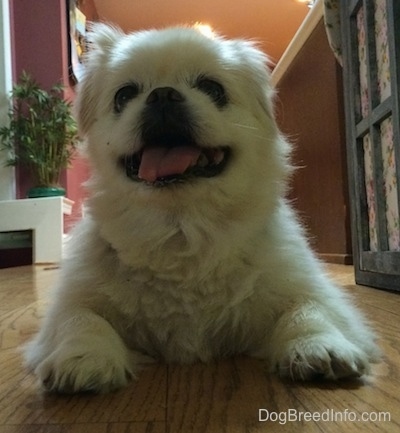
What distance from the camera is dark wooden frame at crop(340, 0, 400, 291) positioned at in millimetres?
1812

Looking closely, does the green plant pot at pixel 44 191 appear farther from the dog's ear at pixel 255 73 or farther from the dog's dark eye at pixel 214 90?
the dog's dark eye at pixel 214 90

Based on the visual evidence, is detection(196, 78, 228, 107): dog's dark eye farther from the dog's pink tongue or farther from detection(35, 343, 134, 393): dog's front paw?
detection(35, 343, 134, 393): dog's front paw

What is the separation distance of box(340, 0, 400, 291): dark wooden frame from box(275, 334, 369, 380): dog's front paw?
1.02 m

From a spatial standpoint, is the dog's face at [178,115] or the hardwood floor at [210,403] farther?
the dog's face at [178,115]

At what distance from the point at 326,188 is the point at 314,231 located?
44cm

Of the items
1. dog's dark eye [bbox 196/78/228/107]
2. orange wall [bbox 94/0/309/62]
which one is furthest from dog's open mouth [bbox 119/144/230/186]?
orange wall [bbox 94/0/309/62]

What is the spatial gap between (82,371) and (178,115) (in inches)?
21.5

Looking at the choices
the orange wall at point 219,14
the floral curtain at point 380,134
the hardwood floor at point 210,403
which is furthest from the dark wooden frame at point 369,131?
the orange wall at point 219,14

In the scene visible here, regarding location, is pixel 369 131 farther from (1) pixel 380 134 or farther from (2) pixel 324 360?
(2) pixel 324 360

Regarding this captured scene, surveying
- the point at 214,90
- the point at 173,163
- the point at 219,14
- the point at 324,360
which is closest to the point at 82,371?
the point at 324,360

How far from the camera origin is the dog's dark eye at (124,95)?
1322 mm

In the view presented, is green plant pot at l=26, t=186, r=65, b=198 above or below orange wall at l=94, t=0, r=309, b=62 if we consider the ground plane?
below

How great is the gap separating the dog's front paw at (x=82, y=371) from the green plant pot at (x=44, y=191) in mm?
3721

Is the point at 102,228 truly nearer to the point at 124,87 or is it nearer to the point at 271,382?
the point at 124,87
